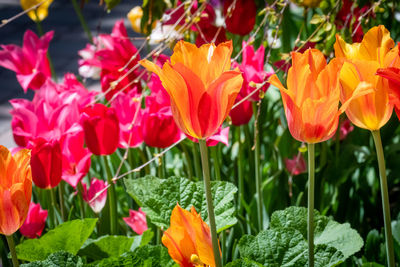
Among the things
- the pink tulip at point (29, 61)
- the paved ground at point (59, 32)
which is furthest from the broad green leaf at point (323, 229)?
the paved ground at point (59, 32)

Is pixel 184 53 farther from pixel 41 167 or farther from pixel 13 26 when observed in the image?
pixel 13 26

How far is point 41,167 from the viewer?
912 millimetres

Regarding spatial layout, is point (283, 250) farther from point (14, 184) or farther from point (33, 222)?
point (33, 222)

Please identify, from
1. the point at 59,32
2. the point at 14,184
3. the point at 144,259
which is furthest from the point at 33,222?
the point at 59,32

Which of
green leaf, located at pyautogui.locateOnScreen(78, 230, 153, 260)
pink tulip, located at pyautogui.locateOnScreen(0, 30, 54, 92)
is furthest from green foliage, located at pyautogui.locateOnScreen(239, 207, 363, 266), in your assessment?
pink tulip, located at pyautogui.locateOnScreen(0, 30, 54, 92)

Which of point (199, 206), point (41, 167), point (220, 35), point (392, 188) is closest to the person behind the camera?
point (199, 206)

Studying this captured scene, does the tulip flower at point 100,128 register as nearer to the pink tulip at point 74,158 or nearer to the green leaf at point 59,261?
the pink tulip at point 74,158

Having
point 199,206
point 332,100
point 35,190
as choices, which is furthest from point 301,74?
point 35,190

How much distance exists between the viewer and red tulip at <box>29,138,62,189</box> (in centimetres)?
90

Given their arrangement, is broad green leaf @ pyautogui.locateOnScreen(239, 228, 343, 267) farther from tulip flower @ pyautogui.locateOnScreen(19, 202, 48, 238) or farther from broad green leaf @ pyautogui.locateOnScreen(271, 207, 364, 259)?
tulip flower @ pyautogui.locateOnScreen(19, 202, 48, 238)

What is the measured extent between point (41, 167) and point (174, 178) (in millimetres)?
236

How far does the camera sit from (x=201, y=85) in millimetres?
552

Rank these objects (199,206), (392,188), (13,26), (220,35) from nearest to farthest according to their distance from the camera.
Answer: (199,206)
(220,35)
(392,188)
(13,26)

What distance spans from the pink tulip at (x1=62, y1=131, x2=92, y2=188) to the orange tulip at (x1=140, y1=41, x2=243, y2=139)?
1.43 feet
